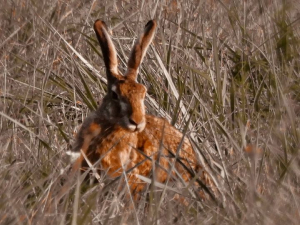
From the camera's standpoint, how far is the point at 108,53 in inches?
168

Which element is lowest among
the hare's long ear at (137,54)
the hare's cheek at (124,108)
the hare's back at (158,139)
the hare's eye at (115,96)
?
the hare's back at (158,139)

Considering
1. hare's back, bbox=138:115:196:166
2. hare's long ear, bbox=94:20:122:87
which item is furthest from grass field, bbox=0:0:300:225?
hare's long ear, bbox=94:20:122:87

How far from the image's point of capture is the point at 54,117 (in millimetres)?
4777

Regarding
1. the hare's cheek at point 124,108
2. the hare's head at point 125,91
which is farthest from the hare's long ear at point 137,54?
the hare's cheek at point 124,108

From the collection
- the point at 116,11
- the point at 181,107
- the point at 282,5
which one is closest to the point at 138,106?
the point at 181,107

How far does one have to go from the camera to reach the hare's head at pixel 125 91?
3914 mm

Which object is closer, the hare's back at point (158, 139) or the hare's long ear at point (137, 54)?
the hare's back at point (158, 139)

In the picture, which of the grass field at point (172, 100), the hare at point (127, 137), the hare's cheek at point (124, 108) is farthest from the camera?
the hare's cheek at point (124, 108)

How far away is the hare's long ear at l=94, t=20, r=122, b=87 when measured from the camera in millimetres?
4195

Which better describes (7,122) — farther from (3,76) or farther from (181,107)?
(181,107)

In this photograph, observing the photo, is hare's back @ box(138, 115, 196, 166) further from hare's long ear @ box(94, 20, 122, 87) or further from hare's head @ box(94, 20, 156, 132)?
hare's long ear @ box(94, 20, 122, 87)

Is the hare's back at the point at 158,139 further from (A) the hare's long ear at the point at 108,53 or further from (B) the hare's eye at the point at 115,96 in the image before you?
(A) the hare's long ear at the point at 108,53

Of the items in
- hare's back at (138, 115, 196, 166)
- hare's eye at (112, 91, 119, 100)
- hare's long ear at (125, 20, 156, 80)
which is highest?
hare's long ear at (125, 20, 156, 80)

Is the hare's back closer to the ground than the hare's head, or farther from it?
closer to the ground
